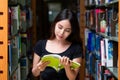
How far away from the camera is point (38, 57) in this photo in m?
2.69

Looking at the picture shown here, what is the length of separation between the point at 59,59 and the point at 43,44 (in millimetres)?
313

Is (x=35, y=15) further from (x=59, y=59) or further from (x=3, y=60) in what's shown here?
(x=59, y=59)

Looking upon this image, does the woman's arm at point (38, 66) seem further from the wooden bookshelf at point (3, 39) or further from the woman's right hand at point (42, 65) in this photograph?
the wooden bookshelf at point (3, 39)

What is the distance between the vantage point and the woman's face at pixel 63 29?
2.55 m

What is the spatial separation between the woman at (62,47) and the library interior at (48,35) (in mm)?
385

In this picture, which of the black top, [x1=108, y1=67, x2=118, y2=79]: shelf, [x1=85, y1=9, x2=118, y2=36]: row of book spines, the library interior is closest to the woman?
the black top

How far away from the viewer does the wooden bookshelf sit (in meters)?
2.92

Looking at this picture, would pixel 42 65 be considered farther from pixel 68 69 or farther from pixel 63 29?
pixel 63 29

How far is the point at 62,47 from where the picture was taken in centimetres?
266

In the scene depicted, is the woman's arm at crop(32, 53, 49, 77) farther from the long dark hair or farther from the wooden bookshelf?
the wooden bookshelf

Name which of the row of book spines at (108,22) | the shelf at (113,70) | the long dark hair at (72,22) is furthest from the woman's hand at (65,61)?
the row of book spines at (108,22)

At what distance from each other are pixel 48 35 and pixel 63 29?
1703mm

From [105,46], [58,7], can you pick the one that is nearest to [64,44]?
[105,46]

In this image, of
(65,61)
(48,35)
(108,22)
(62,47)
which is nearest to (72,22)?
(62,47)
